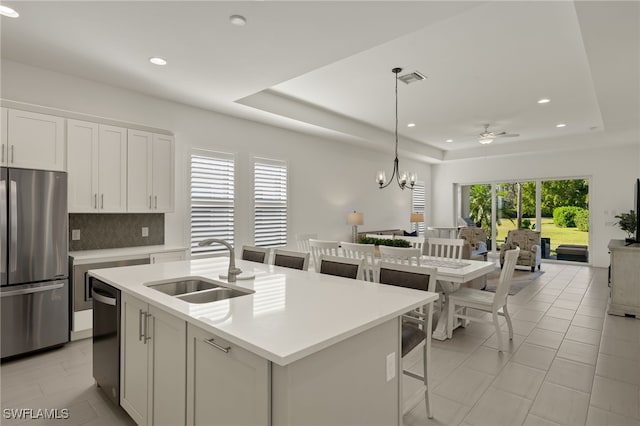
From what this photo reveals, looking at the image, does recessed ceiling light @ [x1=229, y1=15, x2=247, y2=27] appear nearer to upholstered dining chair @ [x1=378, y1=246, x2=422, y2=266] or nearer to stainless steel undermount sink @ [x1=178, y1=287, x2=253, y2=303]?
stainless steel undermount sink @ [x1=178, y1=287, x2=253, y2=303]

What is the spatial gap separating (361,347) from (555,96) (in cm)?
515

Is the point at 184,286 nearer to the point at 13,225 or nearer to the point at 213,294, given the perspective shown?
the point at 213,294

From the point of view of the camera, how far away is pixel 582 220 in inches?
311

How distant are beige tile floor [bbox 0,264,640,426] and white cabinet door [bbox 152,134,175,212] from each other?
1.64 m

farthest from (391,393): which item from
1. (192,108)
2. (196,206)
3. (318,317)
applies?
(192,108)

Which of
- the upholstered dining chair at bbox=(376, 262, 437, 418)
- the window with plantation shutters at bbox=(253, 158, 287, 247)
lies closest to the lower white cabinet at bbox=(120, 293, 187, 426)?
the upholstered dining chair at bbox=(376, 262, 437, 418)

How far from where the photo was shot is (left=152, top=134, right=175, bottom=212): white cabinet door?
4.11 m

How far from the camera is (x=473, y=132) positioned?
703cm

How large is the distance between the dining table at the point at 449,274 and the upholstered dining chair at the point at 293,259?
4.16 feet

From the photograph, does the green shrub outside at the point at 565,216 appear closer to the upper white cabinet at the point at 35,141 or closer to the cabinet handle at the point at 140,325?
the cabinet handle at the point at 140,325

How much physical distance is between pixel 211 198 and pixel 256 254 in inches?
72.8

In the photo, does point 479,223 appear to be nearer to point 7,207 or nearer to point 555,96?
point 555,96

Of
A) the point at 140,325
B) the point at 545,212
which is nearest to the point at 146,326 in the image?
the point at 140,325

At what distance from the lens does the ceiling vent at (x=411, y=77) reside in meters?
4.05
